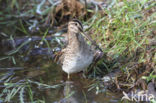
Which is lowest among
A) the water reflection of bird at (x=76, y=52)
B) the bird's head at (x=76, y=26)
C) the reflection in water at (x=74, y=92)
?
the reflection in water at (x=74, y=92)

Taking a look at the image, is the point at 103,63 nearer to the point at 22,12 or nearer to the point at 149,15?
the point at 149,15

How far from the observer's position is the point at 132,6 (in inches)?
251

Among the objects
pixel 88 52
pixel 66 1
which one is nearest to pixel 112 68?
pixel 88 52

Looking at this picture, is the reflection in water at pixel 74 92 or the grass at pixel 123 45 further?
the grass at pixel 123 45

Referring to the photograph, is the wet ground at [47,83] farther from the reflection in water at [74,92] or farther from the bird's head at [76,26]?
the bird's head at [76,26]

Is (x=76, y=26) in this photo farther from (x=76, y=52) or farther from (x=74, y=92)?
(x=74, y=92)

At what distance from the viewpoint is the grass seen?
17.3 ft

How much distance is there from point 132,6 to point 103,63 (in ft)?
4.48

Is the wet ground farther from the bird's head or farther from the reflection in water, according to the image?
the bird's head

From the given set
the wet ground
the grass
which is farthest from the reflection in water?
the grass

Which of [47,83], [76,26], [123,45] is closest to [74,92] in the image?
[47,83]

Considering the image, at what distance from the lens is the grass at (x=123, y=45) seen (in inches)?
207

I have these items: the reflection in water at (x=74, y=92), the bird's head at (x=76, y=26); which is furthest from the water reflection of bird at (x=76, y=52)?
the reflection in water at (x=74, y=92)

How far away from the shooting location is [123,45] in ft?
19.2
